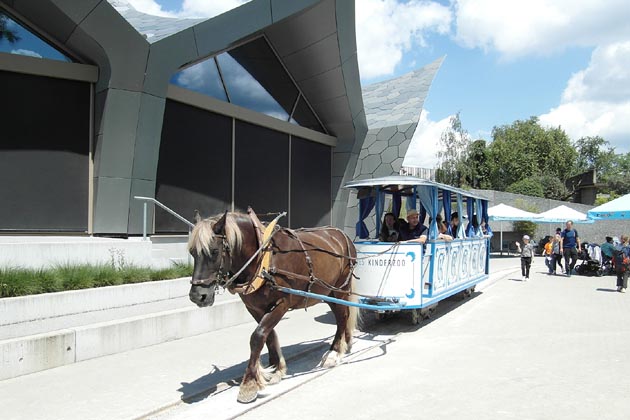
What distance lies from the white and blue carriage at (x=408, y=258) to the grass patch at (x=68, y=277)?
3607mm

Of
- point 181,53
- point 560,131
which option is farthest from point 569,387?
point 560,131

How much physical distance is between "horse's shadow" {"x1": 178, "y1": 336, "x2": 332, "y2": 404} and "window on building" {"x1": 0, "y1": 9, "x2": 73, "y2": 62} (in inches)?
296

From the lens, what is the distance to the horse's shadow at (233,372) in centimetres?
517

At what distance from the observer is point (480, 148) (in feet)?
176

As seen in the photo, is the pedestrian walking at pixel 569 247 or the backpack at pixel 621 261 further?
the pedestrian walking at pixel 569 247

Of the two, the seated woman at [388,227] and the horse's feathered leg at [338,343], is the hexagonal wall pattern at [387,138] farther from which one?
the horse's feathered leg at [338,343]

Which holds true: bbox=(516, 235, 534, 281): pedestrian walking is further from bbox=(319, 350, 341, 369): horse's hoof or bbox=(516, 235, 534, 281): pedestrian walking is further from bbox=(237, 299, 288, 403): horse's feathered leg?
bbox=(237, 299, 288, 403): horse's feathered leg

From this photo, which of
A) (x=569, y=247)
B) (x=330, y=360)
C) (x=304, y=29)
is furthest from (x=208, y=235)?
(x=569, y=247)

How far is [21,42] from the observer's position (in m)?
9.34

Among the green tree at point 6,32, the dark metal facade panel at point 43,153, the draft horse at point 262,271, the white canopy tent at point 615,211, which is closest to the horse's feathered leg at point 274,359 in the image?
the draft horse at point 262,271

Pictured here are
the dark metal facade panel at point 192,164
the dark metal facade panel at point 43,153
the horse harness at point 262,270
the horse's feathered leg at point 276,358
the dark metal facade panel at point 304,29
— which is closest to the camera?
the horse harness at point 262,270

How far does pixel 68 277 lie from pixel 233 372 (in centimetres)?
295

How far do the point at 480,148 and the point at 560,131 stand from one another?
9.36m

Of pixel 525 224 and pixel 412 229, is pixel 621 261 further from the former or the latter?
pixel 525 224
